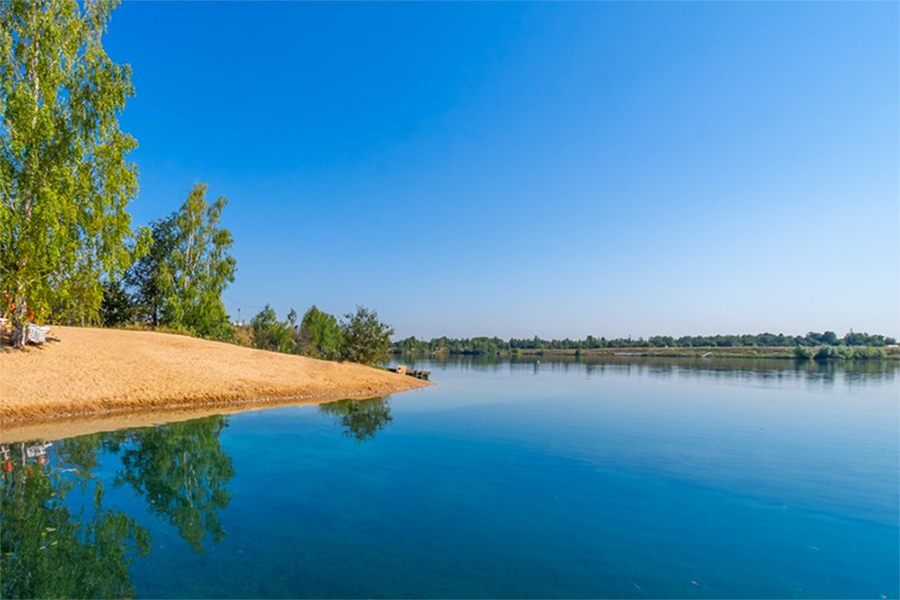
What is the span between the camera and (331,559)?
760 cm

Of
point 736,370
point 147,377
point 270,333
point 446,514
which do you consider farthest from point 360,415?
point 736,370

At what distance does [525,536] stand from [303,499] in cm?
524

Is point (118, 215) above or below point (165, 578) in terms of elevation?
above

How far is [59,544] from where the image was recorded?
7613mm

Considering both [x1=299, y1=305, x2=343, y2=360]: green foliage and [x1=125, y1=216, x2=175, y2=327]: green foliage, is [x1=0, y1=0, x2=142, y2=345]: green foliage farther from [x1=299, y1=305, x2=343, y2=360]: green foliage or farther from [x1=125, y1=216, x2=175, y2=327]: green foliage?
[x1=299, y1=305, x2=343, y2=360]: green foliage

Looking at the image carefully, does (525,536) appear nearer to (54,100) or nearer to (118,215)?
(118,215)

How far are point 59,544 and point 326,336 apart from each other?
213ft

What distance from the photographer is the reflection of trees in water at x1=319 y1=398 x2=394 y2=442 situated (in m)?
19.6

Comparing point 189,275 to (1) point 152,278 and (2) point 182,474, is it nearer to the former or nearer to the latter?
(1) point 152,278

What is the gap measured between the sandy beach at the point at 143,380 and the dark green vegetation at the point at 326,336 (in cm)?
930

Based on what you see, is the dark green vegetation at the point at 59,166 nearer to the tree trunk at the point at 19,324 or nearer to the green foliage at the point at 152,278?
the tree trunk at the point at 19,324

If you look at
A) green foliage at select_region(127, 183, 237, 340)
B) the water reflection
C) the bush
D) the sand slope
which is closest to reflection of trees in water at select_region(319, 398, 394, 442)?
the sand slope

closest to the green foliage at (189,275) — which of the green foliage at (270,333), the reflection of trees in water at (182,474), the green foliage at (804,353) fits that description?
the green foliage at (270,333)

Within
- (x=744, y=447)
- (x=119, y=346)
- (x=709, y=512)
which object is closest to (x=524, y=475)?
(x=709, y=512)
